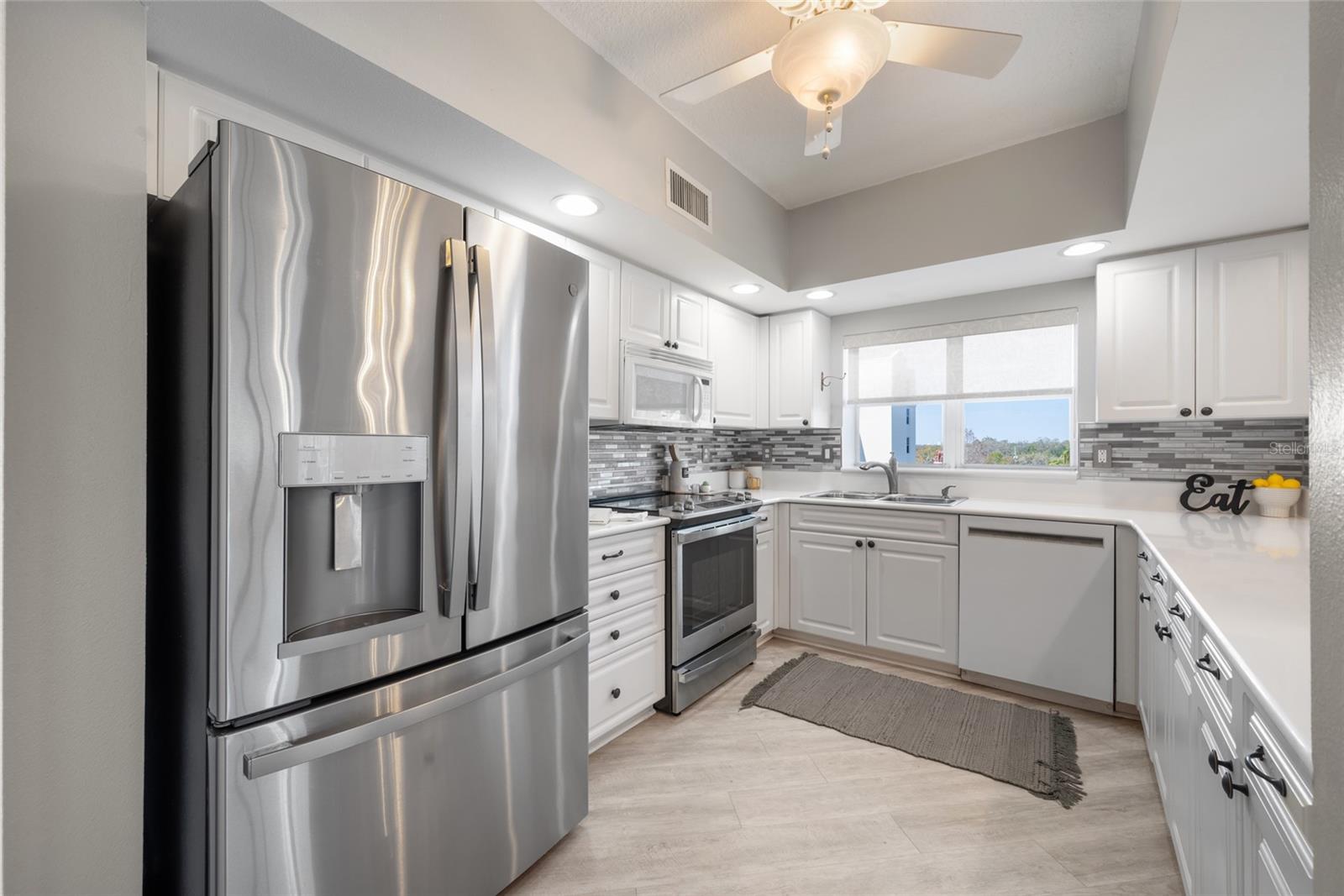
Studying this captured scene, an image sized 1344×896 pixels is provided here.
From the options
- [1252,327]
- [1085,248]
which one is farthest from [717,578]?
[1252,327]

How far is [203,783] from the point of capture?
1.06 metres

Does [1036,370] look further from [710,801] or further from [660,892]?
[660,892]

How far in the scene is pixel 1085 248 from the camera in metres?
2.66

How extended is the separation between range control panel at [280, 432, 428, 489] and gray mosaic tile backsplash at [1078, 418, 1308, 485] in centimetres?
336

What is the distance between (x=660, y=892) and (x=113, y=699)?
1358 millimetres

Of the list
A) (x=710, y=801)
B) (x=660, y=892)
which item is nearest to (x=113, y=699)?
(x=660, y=892)

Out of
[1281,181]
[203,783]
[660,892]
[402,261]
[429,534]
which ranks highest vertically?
[1281,181]

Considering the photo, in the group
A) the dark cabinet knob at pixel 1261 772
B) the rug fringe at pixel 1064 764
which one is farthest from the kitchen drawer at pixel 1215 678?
the rug fringe at pixel 1064 764

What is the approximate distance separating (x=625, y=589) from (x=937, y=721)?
4.94 feet

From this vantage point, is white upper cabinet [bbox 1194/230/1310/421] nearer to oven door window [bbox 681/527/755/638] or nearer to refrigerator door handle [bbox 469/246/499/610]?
oven door window [bbox 681/527/755/638]

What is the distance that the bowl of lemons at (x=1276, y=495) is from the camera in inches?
95.2

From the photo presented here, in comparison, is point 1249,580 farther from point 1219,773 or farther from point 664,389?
point 664,389

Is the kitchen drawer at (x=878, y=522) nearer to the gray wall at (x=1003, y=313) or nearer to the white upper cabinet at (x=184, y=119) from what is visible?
the gray wall at (x=1003, y=313)

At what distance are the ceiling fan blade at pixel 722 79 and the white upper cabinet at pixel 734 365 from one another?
171 cm
